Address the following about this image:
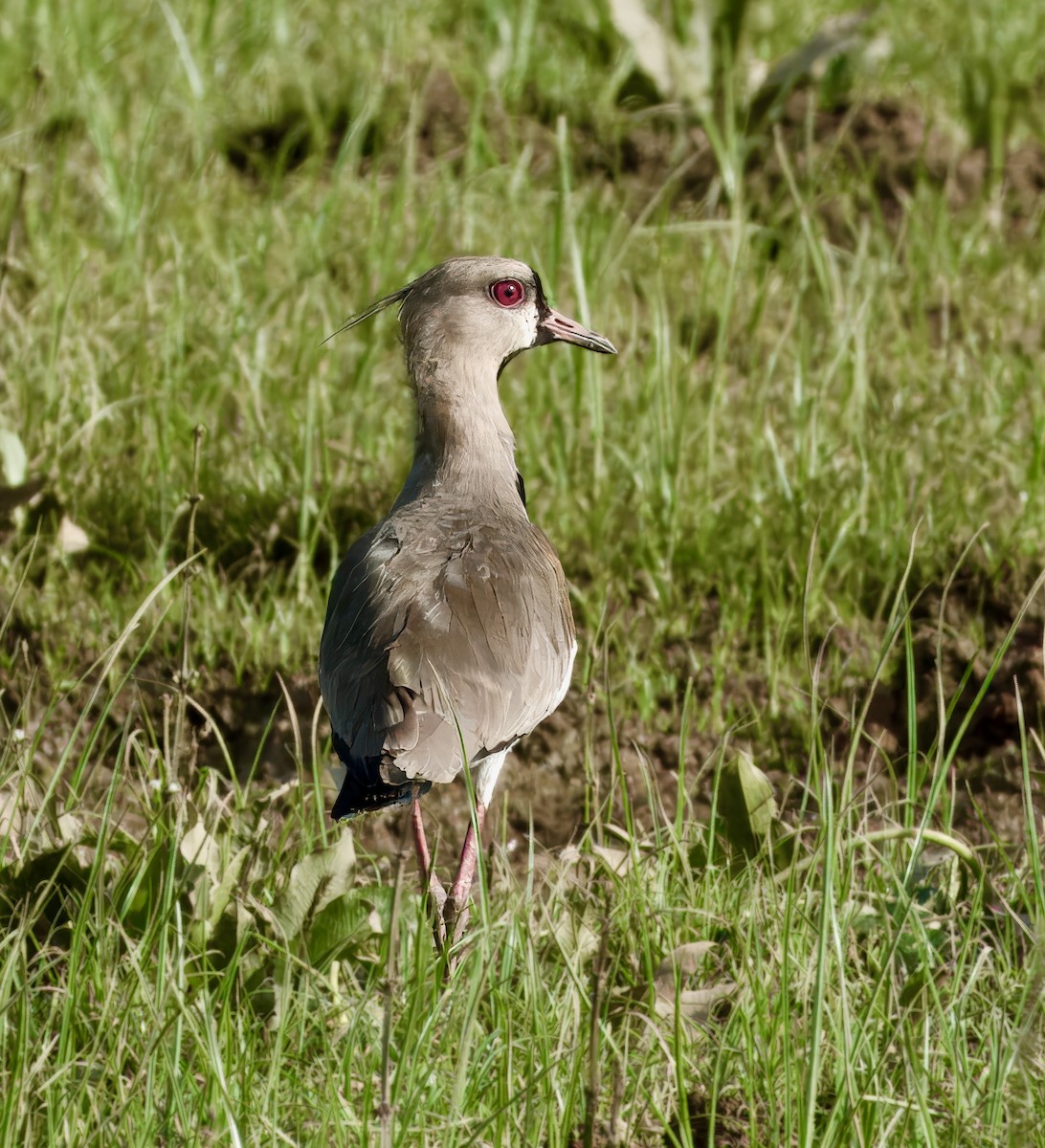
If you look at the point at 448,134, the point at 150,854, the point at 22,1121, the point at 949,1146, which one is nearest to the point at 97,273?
the point at 448,134

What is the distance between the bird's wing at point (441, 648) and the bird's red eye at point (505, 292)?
0.54 meters

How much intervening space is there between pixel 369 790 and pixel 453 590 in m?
0.50

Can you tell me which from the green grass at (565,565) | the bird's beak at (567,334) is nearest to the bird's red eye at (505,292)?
the bird's beak at (567,334)

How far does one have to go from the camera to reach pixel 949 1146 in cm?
263

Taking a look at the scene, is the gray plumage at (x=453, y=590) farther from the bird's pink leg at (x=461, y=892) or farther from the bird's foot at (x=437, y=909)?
the bird's foot at (x=437, y=909)

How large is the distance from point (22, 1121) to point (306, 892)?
2.35 ft

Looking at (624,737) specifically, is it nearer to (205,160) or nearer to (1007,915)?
(1007,915)

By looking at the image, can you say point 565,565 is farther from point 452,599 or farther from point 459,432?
point 452,599

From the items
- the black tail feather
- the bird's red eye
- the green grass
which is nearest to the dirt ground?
the green grass

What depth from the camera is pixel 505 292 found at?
3779 millimetres

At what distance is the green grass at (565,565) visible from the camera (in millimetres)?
2738

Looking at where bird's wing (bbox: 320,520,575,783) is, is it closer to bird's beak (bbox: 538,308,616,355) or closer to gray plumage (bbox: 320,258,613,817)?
gray plumage (bbox: 320,258,613,817)

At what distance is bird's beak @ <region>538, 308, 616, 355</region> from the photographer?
154 inches

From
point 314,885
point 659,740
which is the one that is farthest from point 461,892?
point 659,740
